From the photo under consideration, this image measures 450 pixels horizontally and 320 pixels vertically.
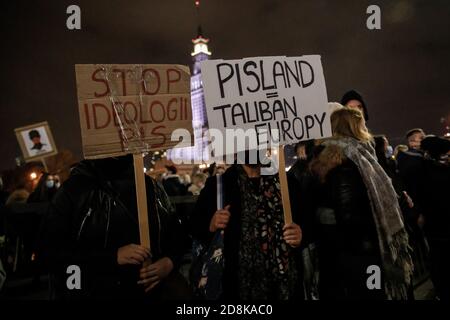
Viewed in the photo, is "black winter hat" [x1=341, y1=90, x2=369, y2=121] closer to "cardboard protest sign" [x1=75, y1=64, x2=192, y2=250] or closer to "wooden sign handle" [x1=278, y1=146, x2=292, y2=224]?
"wooden sign handle" [x1=278, y1=146, x2=292, y2=224]

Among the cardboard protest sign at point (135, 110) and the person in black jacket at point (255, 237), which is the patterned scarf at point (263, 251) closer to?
the person in black jacket at point (255, 237)

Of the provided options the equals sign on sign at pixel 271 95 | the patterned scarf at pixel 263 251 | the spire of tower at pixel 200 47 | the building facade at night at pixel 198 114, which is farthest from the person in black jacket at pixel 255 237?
the spire of tower at pixel 200 47

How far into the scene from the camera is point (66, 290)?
8.20ft

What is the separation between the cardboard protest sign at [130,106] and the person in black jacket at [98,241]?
254mm

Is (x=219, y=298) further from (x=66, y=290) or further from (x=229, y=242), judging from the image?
(x=66, y=290)

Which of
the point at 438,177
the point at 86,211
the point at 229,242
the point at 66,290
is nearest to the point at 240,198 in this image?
the point at 229,242

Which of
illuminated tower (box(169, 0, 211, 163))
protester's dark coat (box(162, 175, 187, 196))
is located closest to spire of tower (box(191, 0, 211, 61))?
illuminated tower (box(169, 0, 211, 163))

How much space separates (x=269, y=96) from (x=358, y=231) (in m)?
1.37

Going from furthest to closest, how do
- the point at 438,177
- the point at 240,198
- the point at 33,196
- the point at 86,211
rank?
the point at 33,196, the point at 438,177, the point at 240,198, the point at 86,211

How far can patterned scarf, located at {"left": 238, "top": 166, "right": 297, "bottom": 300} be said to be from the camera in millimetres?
2695

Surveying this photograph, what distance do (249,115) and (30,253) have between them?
625 centimetres

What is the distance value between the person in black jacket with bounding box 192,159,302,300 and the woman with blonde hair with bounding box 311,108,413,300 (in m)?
0.49

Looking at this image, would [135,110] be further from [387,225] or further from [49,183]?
[49,183]

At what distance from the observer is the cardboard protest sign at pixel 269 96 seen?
110 inches
